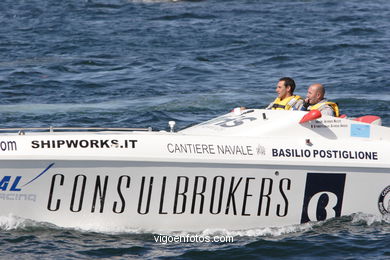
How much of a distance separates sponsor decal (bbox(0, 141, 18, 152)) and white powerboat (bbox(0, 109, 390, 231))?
0.01 m

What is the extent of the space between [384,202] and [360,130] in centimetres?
90

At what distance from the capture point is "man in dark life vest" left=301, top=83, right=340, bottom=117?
10242 millimetres

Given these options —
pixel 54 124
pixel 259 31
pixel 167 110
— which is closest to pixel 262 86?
pixel 167 110

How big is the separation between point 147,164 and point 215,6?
86.4 ft

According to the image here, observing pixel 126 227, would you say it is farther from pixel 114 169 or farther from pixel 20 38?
pixel 20 38

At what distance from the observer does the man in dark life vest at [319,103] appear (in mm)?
10242

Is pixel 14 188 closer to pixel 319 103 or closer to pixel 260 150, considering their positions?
pixel 260 150

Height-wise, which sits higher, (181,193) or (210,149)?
(210,149)

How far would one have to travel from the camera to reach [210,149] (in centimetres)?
913

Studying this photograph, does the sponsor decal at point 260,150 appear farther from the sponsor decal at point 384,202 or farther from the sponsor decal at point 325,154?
the sponsor decal at point 384,202

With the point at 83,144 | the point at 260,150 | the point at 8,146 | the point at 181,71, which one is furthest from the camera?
the point at 181,71

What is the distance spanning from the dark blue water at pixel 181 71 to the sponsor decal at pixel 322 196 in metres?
0.12

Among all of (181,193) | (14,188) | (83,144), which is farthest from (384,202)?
(14,188)

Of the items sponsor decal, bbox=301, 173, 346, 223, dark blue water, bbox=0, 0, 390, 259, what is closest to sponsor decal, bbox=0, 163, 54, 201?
dark blue water, bbox=0, 0, 390, 259
